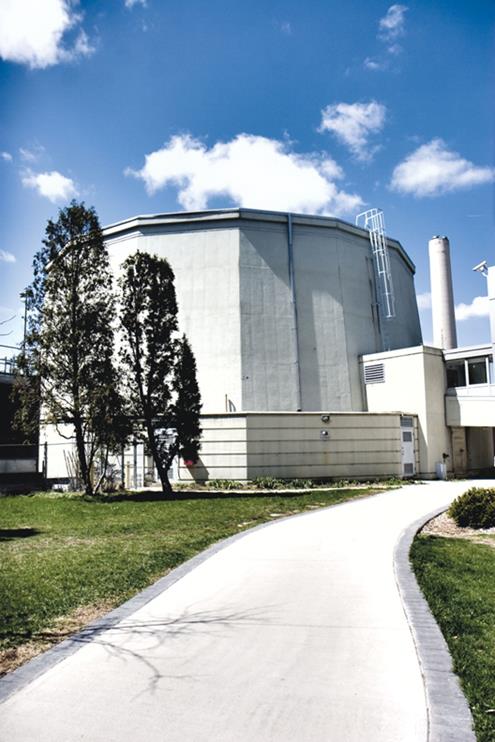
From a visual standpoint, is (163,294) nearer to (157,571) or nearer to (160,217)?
(160,217)

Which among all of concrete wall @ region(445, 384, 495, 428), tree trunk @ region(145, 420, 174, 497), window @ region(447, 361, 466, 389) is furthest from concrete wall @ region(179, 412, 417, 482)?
window @ region(447, 361, 466, 389)

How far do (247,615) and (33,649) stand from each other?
221cm

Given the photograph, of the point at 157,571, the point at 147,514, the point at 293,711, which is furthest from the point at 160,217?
the point at 293,711

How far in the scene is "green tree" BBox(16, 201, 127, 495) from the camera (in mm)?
22172

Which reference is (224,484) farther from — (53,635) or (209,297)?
(53,635)

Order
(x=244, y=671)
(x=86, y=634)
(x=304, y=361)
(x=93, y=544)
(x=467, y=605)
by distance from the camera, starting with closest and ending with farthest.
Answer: (x=244, y=671) < (x=86, y=634) < (x=467, y=605) < (x=93, y=544) < (x=304, y=361)

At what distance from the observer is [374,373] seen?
31.6m

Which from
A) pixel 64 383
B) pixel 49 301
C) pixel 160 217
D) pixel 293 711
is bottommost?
pixel 293 711

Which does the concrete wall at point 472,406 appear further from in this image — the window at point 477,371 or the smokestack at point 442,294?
the smokestack at point 442,294

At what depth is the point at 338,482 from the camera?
25703 mm

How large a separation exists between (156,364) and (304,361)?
33.6ft

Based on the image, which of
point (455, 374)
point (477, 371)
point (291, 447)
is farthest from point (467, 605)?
point (455, 374)

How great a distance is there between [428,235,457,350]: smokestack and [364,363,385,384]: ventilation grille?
5.98 m

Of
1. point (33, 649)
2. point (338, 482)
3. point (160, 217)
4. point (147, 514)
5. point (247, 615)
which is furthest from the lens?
point (160, 217)
